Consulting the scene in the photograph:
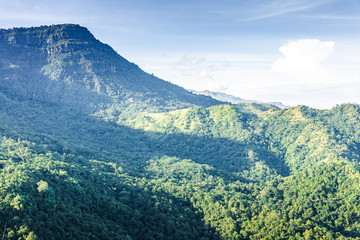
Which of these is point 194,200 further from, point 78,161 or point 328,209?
point 78,161

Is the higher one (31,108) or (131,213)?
(31,108)

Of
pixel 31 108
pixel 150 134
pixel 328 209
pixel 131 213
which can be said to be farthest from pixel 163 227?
pixel 31 108

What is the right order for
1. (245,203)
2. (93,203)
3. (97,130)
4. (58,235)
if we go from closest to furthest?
(58,235) → (93,203) → (245,203) → (97,130)

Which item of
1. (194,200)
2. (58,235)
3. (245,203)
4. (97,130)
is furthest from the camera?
(97,130)

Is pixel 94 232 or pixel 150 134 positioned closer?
pixel 94 232

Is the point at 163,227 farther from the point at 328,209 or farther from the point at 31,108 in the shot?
the point at 31,108

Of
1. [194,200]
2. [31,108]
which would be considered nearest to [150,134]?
[31,108]

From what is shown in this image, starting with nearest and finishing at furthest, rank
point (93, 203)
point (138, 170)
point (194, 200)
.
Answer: point (93, 203) < point (194, 200) < point (138, 170)

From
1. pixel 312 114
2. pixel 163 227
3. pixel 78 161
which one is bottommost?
pixel 163 227

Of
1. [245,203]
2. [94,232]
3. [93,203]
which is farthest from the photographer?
[245,203]
